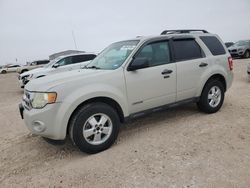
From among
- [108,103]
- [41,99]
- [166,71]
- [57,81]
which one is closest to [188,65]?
[166,71]

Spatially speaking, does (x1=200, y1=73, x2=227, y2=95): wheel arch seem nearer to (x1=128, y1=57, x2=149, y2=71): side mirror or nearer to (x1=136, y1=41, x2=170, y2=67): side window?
(x1=136, y1=41, x2=170, y2=67): side window

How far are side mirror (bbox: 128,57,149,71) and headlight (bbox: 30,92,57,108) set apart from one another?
1335 mm

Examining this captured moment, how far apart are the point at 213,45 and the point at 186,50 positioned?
0.84m

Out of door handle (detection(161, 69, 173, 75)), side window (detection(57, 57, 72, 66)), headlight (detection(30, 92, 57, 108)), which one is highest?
headlight (detection(30, 92, 57, 108))

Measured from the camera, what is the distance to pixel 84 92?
3506 mm

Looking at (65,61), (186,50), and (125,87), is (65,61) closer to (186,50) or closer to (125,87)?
(186,50)

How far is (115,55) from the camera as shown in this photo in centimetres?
446

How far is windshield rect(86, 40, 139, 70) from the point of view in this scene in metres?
4.14

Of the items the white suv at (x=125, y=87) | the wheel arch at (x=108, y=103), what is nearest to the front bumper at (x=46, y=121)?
the white suv at (x=125, y=87)

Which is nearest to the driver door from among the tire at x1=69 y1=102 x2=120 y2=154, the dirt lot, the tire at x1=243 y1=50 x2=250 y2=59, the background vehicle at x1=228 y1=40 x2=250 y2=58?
the tire at x1=69 y1=102 x2=120 y2=154

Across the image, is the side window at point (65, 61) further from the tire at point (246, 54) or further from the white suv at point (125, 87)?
the tire at point (246, 54)

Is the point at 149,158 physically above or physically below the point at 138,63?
below

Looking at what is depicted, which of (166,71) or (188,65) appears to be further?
(188,65)

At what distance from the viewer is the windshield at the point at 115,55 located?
4.14 meters
